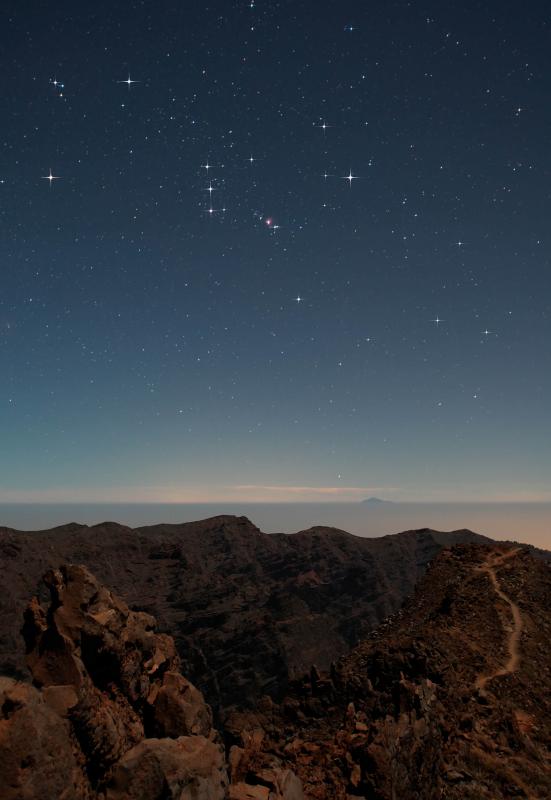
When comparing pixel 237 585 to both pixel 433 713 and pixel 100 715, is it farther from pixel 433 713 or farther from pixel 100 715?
pixel 100 715

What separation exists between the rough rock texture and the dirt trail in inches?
3.8

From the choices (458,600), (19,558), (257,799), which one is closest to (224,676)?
(19,558)

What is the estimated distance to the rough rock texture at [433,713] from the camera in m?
15.8

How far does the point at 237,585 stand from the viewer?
120312 mm

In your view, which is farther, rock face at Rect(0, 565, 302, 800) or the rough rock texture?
the rough rock texture

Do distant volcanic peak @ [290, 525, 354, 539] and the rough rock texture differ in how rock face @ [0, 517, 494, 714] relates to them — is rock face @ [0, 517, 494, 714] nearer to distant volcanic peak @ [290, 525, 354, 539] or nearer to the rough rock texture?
distant volcanic peak @ [290, 525, 354, 539]

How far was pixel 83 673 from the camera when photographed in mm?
12883

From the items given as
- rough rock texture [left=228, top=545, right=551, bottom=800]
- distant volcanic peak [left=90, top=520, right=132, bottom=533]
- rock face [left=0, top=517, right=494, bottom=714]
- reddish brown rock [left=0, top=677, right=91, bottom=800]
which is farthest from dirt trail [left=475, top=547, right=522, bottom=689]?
distant volcanic peak [left=90, top=520, right=132, bottom=533]

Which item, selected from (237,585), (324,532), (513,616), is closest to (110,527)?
(237,585)

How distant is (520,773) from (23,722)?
21357mm

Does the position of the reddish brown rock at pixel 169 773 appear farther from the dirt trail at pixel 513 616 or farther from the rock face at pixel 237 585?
the rock face at pixel 237 585

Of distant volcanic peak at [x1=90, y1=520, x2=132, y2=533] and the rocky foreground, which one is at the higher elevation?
the rocky foreground

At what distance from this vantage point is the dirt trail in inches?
1037

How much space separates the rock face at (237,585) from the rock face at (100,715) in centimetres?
8007
